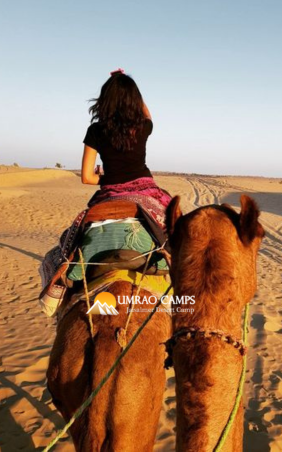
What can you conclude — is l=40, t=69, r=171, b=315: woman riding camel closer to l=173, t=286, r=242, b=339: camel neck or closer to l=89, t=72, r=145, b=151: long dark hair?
l=89, t=72, r=145, b=151: long dark hair

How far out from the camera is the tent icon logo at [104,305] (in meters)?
2.08

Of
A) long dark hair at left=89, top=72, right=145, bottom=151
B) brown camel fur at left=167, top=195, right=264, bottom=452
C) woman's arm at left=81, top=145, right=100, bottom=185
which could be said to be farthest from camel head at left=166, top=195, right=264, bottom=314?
woman's arm at left=81, top=145, right=100, bottom=185

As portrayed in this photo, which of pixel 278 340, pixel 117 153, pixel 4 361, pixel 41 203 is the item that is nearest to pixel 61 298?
pixel 117 153

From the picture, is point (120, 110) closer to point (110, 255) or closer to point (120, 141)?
point (120, 141)

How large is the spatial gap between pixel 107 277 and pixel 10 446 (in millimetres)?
2683

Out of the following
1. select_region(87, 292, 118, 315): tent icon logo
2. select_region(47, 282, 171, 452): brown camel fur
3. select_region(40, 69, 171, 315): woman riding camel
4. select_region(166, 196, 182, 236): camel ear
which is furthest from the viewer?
select_region(40, 69, 171, 315): woman riding camel

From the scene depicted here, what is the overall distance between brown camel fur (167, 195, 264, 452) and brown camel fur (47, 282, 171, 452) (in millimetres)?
625

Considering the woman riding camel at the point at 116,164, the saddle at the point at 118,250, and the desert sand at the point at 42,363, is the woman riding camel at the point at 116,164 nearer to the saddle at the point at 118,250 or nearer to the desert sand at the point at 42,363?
the saddle at the point at 118,250

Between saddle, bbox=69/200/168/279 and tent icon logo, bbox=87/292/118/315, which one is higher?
saddle, bbox=69/200/168/279

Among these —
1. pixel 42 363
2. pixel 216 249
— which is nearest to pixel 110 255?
pixel 216 249

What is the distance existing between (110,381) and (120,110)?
163 cm

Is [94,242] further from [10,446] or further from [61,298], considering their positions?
[10,446]

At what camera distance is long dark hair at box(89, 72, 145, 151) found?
100 inches

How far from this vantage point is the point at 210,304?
52.0 inches
